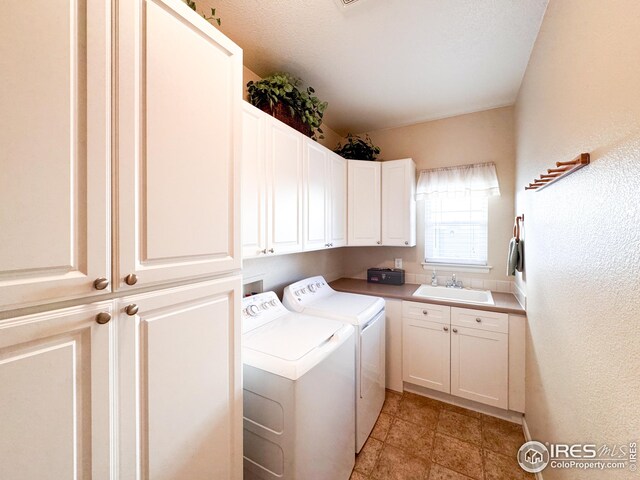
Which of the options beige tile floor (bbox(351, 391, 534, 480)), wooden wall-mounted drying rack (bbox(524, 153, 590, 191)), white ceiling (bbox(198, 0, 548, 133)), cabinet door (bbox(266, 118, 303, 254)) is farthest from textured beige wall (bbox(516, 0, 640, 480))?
cabinet door (bbox(266, 118, 303, 254))

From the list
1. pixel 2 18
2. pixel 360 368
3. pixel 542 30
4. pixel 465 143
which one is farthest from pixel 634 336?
pixel 465 143

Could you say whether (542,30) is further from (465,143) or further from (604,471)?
(604,471)

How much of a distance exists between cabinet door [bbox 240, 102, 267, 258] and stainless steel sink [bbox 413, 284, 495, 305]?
1.66 metres

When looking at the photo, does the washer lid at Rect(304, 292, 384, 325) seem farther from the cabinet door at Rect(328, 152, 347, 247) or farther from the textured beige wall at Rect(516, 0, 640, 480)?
the textured beige wall at Rect(516, 0, 640, 480)

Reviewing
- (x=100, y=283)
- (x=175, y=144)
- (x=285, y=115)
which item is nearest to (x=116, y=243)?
(x=100, y=283)

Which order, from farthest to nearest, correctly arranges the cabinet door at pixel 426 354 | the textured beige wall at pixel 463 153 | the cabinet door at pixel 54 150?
the textured beige wall at pixel 463 153 < the cabinet door at pixel 426 354 < the cabinet door at pixel 54 150

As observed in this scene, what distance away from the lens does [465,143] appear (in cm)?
270

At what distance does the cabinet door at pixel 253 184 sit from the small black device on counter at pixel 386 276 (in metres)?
1.72

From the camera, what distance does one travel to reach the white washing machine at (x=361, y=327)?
70.4 inches

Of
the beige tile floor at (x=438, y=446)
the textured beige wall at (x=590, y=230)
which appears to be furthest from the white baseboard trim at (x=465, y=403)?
the textured beige wall at (x=590, y=230)

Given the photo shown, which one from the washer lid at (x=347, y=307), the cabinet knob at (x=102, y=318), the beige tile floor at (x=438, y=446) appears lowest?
the beige tile floor at (x=438, y=446)

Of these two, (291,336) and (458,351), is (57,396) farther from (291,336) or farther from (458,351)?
(458,351)

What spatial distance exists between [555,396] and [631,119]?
4.13 feet

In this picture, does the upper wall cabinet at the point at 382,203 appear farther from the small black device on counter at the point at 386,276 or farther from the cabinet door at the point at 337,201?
the small black device on counter at the point at 386,276
